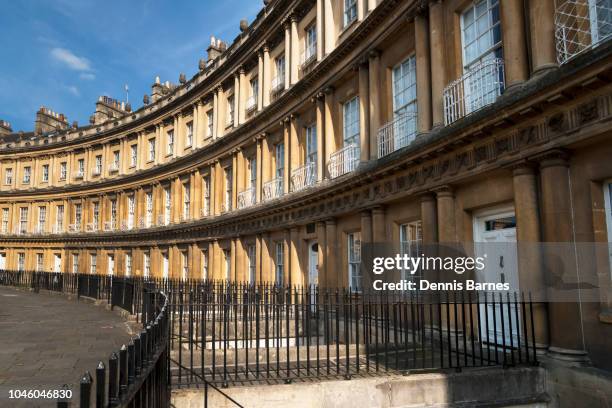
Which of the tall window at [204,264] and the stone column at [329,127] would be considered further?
the tall window at [204,264]

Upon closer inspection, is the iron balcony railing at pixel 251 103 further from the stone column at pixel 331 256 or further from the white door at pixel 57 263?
the white door at pixel 57 263

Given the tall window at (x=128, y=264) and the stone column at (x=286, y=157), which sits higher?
the stone column at (x=286, y=157)

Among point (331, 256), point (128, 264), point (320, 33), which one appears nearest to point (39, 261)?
point (128, 264)

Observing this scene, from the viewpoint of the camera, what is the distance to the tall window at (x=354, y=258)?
1385 cm

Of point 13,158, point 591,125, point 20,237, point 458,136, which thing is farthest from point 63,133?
point 591,125

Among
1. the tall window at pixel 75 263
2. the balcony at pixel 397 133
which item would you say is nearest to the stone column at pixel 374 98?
the balcony at pixel 397 133

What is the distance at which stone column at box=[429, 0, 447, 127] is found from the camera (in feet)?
34.1

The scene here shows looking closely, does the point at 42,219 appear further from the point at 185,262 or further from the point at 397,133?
the point at 397,133

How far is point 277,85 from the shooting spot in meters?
20.0

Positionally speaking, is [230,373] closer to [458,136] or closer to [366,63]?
[458,136]

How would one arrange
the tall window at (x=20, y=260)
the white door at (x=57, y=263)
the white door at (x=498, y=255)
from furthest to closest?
1. the tall window at (x=20, y=260)
2. the white door at (x=57, y=263)
3. the white door at (x=498, y=255)

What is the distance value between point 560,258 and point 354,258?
7.34 m

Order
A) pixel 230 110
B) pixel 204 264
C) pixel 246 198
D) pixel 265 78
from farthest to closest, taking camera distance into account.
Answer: pixel 204 264, pixel 230 110, pixel 246 198, pixel 265 78

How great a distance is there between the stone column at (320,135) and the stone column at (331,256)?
176 centimetres
